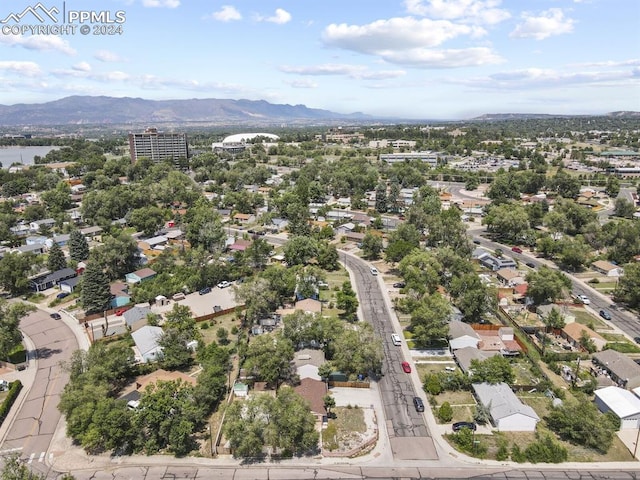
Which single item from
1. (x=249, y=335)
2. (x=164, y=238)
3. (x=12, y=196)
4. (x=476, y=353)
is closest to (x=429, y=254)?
(x=476, y=353)

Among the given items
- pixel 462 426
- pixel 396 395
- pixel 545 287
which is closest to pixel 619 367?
pixel 545 287

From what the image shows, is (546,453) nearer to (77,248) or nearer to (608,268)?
(608,268)

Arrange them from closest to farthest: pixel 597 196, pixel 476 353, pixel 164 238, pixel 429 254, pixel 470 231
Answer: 1. pixel 476 353
2. pixel 429 254
3. pixel 164 238
4. pixel 470 231
5. pixel 597 196

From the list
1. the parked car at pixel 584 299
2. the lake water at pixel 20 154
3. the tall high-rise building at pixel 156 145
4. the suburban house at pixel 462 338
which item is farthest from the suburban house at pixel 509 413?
the lake water at pixel 20 154

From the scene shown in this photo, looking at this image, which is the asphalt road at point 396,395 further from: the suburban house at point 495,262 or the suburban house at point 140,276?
the suburban house at point 140,276

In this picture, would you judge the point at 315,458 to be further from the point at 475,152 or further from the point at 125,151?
the point at 125,151

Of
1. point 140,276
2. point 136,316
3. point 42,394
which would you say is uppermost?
point 140,276

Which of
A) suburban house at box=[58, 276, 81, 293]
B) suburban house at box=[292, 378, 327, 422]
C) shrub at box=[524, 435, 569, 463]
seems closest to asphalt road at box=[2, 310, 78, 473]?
suburban house at box=[58, 276, 81, 293]
